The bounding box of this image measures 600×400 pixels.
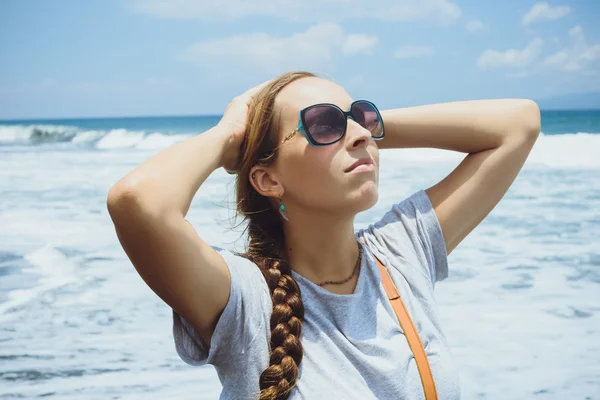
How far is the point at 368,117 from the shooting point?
2148 millimetres

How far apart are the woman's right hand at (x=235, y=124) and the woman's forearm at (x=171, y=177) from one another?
0.04m

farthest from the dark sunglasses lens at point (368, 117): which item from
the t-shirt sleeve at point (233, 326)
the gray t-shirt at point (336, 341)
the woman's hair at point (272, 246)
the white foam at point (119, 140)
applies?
the white foam at point (119, 140)

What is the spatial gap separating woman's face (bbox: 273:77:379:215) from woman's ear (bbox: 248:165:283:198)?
3 centimetres

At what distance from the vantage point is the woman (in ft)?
5.82

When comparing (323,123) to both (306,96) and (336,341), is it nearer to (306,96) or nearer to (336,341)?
(306,96)

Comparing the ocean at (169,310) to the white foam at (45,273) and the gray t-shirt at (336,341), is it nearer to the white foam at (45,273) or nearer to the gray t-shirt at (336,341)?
the white foam at (45,273)

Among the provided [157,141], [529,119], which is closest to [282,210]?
[529,119]

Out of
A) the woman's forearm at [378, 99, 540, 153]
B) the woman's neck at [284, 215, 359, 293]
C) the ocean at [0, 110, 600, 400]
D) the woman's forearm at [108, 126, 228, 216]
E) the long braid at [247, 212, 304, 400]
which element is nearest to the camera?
the woman's forearm at [108, 126, 228, 216]

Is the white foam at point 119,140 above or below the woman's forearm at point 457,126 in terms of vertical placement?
below

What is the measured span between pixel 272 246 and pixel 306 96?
0.51 metres

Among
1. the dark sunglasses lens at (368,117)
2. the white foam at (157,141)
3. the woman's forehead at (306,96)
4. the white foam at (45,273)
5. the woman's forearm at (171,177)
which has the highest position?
the woman's forehead at (306,96)

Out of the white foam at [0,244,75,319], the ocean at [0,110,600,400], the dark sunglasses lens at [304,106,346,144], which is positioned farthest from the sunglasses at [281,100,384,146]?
the white foam at [0,244,75,319]

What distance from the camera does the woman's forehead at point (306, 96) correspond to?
211cm

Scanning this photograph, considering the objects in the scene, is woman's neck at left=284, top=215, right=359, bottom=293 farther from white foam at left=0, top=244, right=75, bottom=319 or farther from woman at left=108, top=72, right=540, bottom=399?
white foam at left=0, top=244, right=75, bottom=319
